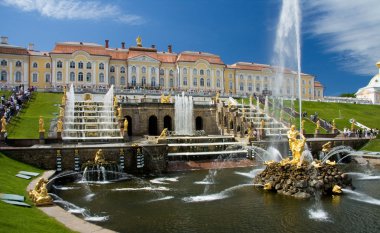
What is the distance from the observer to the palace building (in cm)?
7150

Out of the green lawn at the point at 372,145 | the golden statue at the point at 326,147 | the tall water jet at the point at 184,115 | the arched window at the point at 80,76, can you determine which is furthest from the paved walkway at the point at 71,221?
the arched window at the point at 80,76

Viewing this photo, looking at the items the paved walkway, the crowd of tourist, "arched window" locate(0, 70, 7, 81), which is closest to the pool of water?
the paved walkway

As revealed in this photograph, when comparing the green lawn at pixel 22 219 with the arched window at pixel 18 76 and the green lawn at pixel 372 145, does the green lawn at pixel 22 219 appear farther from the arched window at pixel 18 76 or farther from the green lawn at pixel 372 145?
the arched window at pixel 18 76

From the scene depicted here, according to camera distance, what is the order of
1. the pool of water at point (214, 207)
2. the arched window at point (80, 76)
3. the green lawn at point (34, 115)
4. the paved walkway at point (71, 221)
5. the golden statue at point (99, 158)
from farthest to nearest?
the arched window at point (80, 76) < the green lawn at point (34, 115) < the golden statue at point (99, 158) < the pool of water at point (214, 207) < the paved walkway at point (71, 221)

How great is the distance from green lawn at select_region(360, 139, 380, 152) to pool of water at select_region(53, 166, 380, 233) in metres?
15.7

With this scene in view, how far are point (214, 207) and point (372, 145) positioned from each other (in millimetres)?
29140

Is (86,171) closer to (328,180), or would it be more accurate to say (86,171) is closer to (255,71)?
(328,180)

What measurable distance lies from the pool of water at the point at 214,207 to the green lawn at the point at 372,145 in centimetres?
1567

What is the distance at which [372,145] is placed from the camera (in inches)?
1475

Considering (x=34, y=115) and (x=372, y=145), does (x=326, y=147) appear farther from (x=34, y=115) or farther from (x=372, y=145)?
(x=34, y=115)

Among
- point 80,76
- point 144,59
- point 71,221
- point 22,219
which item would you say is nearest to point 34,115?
point 71,221

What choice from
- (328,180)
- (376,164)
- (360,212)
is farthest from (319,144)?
(360,212)

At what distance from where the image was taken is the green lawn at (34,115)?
32.3 m

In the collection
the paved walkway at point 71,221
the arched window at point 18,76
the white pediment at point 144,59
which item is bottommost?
the paved walkway at point 71,221
